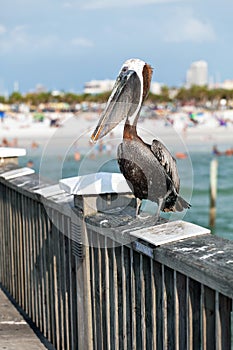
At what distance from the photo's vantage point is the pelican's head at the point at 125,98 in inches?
116

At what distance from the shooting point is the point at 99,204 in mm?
3518

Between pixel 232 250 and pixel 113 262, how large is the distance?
0.84 metres

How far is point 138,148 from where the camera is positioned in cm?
303

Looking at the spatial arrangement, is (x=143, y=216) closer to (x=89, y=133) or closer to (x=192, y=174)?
(x=192, y=174)

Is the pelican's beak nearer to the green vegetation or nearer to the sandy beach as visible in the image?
the sandy beach

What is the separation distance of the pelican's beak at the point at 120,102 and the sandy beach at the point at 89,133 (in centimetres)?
13

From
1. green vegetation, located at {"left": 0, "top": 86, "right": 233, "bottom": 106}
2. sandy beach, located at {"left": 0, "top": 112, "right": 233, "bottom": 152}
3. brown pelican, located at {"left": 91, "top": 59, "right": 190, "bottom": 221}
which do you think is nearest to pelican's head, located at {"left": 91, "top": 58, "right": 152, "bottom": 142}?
brown pelican, located at {"left": 91, "top": 59, "right": 190, "bottom": 221}

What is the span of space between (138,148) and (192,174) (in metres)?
0.30

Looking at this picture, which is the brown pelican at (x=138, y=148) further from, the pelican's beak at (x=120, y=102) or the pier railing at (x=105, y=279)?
the pier railing at (x=105, y=279)

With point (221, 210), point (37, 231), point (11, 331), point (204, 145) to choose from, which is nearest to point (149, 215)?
point (37, 231)

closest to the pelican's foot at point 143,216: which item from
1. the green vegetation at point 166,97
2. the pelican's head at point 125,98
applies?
the pelican's head at point 125,98

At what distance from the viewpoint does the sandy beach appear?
3195 millimetres

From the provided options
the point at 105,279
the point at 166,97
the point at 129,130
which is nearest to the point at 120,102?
the point at 129,130

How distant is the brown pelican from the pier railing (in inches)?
11.3
